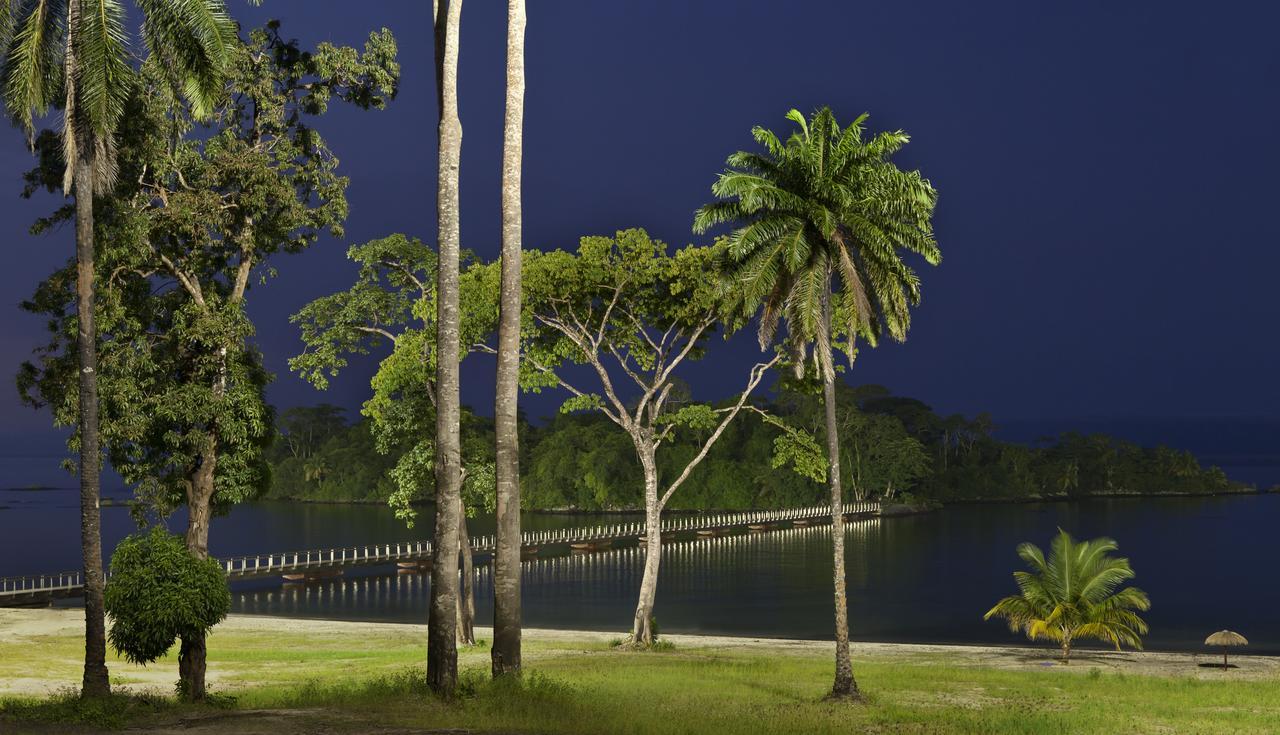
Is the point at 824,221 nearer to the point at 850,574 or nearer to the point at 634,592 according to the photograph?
the point at 634,592

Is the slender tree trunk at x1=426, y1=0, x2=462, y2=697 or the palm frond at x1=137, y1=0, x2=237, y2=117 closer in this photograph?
the slender tree trunk at x1=426, y1=0, x2=462, y2=697

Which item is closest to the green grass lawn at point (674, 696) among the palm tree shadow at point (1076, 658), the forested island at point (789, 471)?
the palm tree shadow at point (1076, 658)

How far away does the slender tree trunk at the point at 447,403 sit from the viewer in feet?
65.1

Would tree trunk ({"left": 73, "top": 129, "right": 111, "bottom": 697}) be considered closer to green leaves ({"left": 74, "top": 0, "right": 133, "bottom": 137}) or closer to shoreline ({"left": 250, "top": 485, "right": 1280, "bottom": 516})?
green leaves ({"left": 74, "top": 0, "right": 133, "bottom": 137})

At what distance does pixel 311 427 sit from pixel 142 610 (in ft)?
584

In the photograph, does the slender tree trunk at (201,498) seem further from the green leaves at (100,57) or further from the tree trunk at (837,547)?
the tree trunk at (837,547)

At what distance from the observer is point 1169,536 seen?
12044cm

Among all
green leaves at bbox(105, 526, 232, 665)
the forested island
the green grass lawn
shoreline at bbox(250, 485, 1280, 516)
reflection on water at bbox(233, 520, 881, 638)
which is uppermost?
the forested island

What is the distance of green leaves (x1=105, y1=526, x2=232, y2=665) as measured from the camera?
2045 cm

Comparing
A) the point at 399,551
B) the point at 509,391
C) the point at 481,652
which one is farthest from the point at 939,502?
the point at 509,391

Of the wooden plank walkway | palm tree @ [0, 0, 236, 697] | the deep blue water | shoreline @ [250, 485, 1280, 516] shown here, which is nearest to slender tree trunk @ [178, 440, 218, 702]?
palm tree @ [0, 0, 236, 697]

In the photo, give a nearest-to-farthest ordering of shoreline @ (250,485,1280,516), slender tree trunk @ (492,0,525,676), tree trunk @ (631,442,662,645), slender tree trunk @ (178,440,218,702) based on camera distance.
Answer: slender tree trunk @ (492,0,525,676), slender tree trunk @ (178,440,218,702), tree trunk @ (631,442,662,645), shoreline @ (250,485,1280,516)

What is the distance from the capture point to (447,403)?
20.3 m

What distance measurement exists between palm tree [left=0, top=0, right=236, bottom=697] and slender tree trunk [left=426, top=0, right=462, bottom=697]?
4.12 meters
